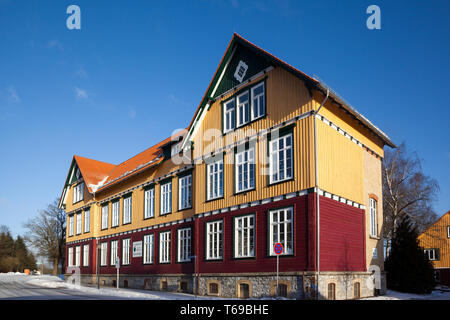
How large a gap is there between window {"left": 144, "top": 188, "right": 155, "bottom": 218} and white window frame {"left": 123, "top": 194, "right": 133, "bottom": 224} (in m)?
2.77

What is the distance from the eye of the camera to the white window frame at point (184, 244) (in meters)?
28.5

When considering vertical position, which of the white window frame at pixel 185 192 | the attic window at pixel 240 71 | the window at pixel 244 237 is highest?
the attic window at pixel 240 71

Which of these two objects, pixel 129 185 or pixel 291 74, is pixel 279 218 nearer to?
pixel 291 74

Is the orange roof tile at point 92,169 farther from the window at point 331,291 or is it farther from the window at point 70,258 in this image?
the window at point 331,291

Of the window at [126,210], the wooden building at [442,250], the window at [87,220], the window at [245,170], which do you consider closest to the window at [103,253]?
the window at [87,220]

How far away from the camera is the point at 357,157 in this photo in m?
23.9

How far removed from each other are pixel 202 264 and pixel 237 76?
10993 mm

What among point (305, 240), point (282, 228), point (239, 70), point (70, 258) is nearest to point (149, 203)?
point (239, 70)

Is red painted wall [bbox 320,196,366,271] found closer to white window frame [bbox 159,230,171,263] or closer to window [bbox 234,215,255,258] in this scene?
window [bbox 234,215,255,258]

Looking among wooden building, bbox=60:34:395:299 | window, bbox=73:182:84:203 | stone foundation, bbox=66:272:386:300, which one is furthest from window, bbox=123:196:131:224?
window, bbox=73:182:84:203

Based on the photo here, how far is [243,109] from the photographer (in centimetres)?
2448

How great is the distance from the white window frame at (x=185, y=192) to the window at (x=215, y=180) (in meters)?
3.28

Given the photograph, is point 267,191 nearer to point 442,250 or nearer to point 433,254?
point 442,250

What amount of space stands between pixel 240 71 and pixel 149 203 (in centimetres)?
1418
